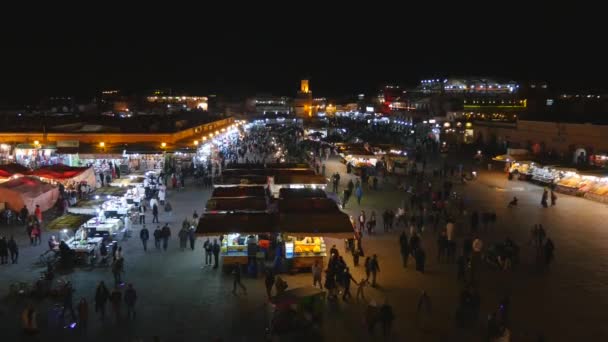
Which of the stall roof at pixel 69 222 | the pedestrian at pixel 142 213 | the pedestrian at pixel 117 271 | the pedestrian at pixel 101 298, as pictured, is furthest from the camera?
the pedestrian at pixel 142 213

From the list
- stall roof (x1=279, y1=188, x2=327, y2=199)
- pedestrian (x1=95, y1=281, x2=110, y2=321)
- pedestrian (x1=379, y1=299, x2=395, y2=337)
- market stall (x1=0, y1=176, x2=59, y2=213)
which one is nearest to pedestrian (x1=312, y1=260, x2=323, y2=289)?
pedestrian (x1=379, y1=299, x2=395, y2=337)

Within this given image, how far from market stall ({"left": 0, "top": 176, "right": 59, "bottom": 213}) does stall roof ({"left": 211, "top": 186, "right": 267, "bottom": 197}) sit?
621cm

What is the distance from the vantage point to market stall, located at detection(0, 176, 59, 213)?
1755 centimetres

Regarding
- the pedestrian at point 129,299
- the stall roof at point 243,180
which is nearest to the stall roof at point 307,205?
the stall roof at point 243,180

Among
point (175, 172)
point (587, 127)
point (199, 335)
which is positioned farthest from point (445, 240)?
point (587, 127)

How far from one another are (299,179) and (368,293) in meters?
8.59

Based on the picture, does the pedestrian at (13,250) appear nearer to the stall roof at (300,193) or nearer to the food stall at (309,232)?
the food stall at (309,232)

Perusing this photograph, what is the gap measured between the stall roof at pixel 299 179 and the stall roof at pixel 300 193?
63.5 inches

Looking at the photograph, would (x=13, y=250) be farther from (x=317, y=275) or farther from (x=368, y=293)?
(x=368, y=293)

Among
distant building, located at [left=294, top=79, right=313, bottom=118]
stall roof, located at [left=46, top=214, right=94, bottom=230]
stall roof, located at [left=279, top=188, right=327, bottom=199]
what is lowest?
stall roof, located at [left=46, top=214, right=94, bottom=230]

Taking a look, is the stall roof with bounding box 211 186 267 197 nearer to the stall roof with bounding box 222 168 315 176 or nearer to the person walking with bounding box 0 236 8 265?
the stall roof with bounding box 222 168 315 176

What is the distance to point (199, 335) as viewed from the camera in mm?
9023

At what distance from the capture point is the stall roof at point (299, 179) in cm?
1894

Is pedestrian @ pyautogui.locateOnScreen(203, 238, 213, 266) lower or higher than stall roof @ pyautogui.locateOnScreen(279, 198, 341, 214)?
lower
